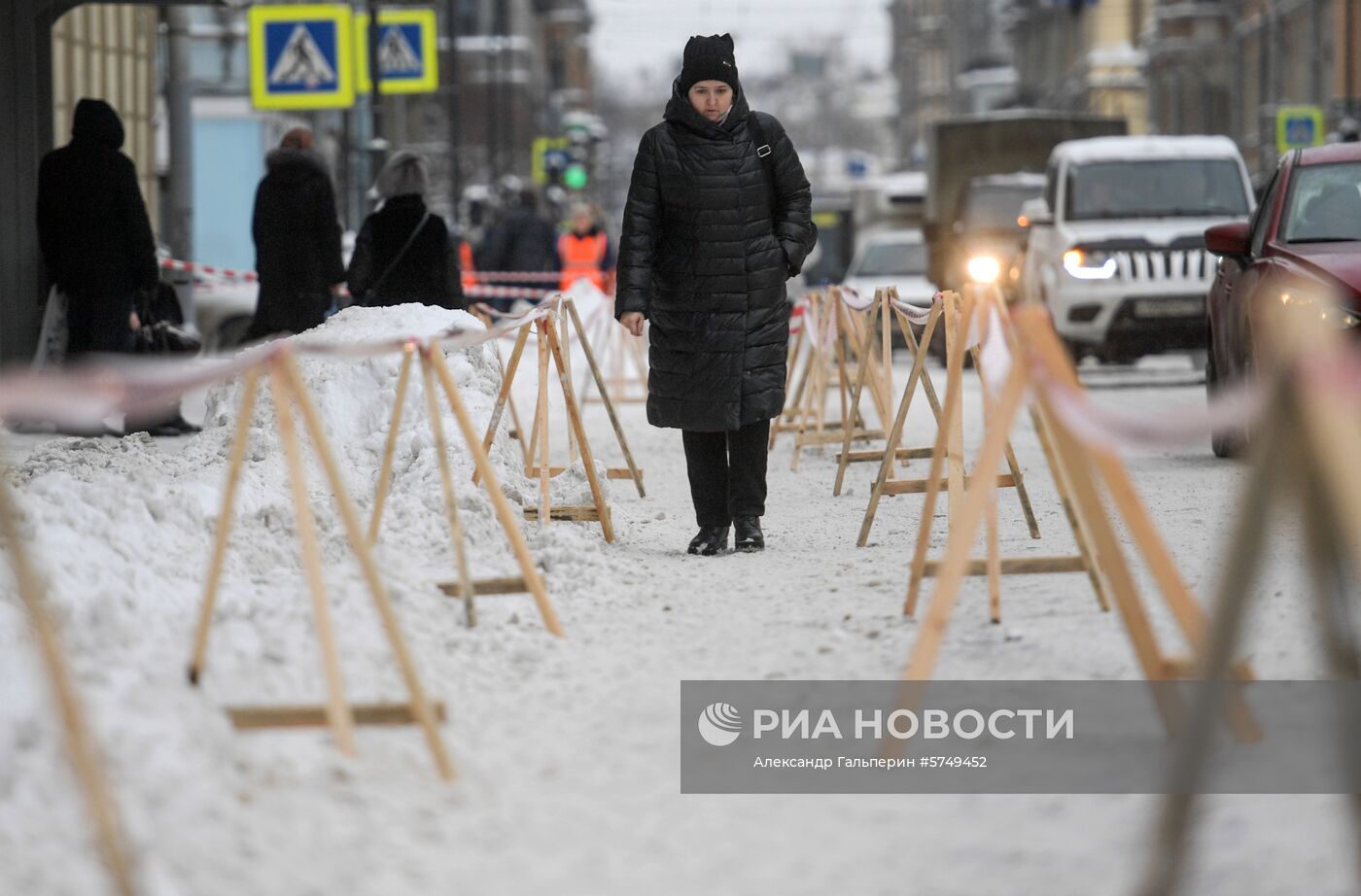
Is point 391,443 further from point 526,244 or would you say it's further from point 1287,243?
point 526,244

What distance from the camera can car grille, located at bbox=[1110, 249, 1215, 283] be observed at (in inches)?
Result: 740

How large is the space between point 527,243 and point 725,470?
589 inches

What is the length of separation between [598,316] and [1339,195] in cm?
908

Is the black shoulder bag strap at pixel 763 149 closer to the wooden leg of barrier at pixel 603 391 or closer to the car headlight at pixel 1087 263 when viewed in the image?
the wooden leg of barrier at pixel 603 391

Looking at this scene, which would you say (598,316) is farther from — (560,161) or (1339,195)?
(560,161)

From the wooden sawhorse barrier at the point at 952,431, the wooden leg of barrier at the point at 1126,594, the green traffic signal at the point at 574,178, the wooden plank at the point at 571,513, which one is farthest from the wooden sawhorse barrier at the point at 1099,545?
the green traffic signal at the point at 574,178

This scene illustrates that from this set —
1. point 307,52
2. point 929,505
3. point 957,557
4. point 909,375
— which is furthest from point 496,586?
point 307,52

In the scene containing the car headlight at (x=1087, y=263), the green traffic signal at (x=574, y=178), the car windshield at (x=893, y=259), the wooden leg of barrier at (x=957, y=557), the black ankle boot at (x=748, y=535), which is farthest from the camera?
the green traffic signal at (x=574, y=178)

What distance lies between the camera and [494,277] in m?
23.6

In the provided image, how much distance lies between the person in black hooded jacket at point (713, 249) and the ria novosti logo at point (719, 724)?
285cm

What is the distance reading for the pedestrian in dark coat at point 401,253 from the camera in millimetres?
11891

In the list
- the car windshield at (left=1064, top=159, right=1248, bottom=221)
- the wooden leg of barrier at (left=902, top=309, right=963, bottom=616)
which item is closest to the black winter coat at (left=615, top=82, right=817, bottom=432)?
the wooden leg of barrier at (left=902, top=309, right=963, bottom=616)

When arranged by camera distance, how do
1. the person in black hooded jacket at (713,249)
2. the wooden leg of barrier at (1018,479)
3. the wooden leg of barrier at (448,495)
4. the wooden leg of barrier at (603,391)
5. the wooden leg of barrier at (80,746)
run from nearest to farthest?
the wooden leg of barrier at (80,746), the wooden leg of barrier at (448,495), the wooden leg of barrier at (1018,479), the person in black hooded jacket at (713,249), the wooden leg of barrier at (603,391)

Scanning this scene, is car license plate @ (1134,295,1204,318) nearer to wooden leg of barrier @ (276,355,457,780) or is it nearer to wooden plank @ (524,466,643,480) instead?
wooden plank @ (524,466,643,480)
